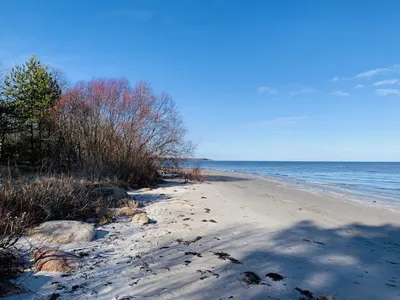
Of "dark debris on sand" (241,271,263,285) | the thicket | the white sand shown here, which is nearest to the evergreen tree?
the thicket

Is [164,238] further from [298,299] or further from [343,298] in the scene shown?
[343,298]

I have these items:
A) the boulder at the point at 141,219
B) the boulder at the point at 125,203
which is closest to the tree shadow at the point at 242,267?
A: the boulder at the point at 141,219

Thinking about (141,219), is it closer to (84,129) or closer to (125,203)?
(125,203)

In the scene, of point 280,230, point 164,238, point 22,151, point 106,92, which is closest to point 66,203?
point 164,238

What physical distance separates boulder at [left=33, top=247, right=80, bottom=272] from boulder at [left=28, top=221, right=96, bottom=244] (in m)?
0.83

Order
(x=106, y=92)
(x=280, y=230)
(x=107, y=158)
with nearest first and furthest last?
1. (x=280, y=230)
2. (x=107, y=158)
3. (x=106, y=92)

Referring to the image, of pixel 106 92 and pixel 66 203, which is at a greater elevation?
pixel 106 92

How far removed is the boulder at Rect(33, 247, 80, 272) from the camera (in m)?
3.51

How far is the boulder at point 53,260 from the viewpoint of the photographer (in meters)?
3.51

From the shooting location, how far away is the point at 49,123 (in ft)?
57.5

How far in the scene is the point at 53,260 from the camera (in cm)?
359

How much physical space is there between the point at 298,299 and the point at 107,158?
12.2 metres

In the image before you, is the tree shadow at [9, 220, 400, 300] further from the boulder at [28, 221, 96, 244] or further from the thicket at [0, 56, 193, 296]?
the thicket at [0, 56, 193, 296]

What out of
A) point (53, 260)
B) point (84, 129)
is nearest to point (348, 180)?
point (84, 129)
